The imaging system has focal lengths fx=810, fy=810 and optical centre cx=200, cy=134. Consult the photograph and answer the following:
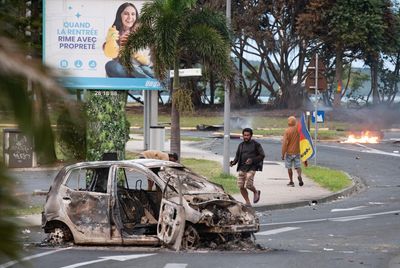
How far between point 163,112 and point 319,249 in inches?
2149

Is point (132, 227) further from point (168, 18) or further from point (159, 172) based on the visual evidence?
point (168, 18)

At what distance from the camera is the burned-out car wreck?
36.7 ft

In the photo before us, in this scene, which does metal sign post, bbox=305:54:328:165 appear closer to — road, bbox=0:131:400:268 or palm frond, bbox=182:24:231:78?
road, bbox=0:131:400:268

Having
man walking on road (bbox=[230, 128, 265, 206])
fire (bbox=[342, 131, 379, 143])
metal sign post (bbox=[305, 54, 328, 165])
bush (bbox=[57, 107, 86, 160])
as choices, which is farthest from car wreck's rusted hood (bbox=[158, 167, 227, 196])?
fire (bbox=[342, 131, 379, 143])

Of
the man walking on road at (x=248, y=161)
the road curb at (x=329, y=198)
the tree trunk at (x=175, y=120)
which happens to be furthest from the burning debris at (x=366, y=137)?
the man walking on road at (x=248, y=161)

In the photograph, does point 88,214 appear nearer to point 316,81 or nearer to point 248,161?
point 248,161

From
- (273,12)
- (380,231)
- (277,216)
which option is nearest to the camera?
(380,231)

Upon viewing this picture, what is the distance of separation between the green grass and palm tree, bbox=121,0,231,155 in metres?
4.30

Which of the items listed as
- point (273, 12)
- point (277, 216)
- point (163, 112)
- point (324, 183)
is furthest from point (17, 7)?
point (163, 112)

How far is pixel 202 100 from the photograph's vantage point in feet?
244

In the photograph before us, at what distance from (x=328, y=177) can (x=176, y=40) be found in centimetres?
684

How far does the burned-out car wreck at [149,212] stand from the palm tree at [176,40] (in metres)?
8.87

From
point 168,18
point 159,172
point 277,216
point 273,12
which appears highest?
point 273,12

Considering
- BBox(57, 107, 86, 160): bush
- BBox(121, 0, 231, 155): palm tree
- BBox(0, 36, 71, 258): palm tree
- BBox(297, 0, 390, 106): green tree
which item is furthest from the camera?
BBox(297, 0, 390, 106): green tree
